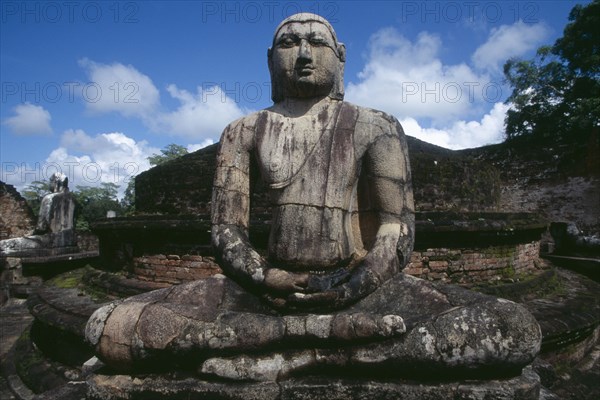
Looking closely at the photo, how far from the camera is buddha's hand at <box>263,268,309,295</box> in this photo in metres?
2.28

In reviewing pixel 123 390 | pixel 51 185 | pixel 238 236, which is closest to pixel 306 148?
pixel 238 236

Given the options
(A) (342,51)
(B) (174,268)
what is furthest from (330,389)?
(B) (174,268)

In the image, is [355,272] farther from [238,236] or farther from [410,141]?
[410,141]

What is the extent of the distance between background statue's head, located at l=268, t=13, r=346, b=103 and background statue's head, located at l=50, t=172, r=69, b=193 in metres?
9.85

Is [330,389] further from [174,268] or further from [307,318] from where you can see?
[174,268]

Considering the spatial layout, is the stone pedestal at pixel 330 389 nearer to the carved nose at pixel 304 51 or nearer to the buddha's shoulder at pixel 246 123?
the buddha's shoulder at pixel 246 123

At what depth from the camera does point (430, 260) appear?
5102 mm

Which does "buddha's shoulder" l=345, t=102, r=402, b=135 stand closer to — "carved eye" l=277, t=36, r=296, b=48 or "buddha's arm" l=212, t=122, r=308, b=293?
"carved eye" l=277, t=36, r=296, b=48

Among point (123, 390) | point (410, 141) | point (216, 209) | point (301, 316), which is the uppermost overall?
point (410, 141)

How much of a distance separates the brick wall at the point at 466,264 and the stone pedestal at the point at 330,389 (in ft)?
10.1

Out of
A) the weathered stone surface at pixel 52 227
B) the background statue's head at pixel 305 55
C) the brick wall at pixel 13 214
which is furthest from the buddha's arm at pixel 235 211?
the brick wall at pixel 13 214

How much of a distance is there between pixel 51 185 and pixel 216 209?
32.8 feet

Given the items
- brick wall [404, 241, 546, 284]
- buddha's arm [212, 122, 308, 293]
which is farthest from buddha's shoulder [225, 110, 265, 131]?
brick wall [404, 241, 546, 284]

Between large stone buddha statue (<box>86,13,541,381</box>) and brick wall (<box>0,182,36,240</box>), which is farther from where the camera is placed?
brick wall (<box>0,182,36,240</box>)
